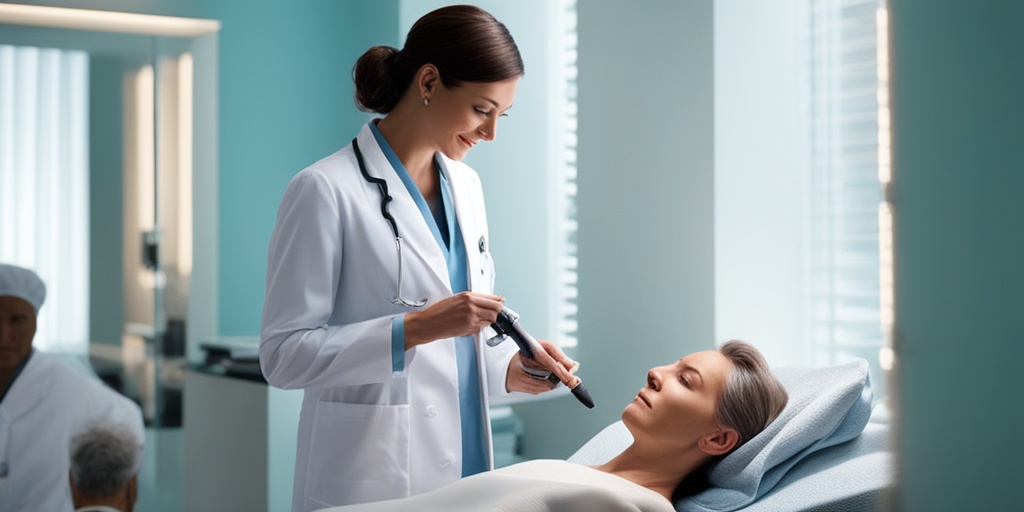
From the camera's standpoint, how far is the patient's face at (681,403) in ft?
5.24

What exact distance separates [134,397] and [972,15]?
2987 mm

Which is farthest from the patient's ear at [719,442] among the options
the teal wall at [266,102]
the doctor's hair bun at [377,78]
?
the teal wall at [266,102]

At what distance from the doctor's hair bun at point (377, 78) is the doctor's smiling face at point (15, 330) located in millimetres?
1904

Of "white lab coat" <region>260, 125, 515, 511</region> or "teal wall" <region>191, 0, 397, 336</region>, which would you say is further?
"teal wall" <region>191, 0, 397, 336</region>

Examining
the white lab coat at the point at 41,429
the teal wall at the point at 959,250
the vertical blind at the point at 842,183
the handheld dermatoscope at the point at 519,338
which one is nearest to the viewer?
the teal wall at the point at 959,250

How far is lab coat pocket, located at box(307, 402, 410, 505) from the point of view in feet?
4.95

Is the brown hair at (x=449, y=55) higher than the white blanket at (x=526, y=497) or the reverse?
higher

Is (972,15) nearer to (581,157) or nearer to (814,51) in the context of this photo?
(814,51)

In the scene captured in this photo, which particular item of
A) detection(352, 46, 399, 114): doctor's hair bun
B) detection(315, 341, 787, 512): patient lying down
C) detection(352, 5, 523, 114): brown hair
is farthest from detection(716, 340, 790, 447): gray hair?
detection(352, 46, 399, 114): doctor's hair bun

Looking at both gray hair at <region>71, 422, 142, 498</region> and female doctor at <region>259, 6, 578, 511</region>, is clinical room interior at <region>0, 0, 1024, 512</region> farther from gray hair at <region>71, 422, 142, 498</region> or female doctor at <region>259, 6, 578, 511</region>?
female doctor at <region>259, 6, 578, 511</region>

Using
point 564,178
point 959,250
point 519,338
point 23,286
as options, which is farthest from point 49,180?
point 959,250

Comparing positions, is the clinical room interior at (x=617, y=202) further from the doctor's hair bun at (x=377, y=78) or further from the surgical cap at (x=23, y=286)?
the doctor's hair bun at (x=377, y=78)

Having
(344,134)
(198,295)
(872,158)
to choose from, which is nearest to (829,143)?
(872,158)

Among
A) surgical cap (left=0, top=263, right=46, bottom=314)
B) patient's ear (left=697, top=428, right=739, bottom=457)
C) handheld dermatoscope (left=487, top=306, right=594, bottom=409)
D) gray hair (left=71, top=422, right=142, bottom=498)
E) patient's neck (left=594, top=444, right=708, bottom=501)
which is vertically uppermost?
surgical cap (left=0, top=263, right=46, bottom=314)
